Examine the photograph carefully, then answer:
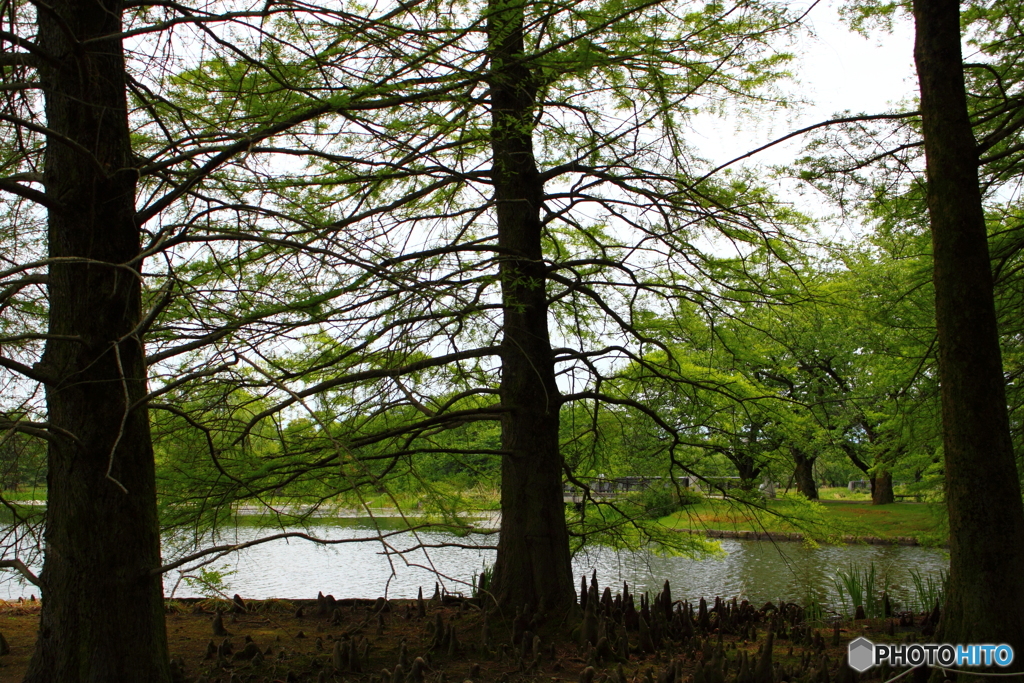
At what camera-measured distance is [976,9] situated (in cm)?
726

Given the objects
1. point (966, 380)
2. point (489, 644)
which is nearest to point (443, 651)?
point (489, 644)

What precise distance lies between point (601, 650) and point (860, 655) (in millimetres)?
2045

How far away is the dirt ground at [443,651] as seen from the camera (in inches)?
201

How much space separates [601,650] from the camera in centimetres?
562

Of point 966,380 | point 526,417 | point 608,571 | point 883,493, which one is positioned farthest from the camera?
point 883,493

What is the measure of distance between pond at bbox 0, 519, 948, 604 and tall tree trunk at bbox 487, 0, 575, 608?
4.92 meters

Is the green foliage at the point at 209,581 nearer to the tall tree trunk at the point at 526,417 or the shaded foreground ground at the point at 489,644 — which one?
the shaded foreground ground at the point at 489,644

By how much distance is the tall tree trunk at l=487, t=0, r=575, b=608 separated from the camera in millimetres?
6398

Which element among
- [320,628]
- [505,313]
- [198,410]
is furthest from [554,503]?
[198,410]

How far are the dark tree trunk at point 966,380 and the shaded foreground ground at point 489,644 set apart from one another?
1015 mm

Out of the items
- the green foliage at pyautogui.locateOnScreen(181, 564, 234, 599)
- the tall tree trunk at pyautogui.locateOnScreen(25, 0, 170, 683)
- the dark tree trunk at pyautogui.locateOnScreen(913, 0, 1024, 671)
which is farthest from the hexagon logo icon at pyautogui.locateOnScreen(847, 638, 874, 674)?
the tall tree trunk at pyautogui.locateOnScreen(25, 0, 170, 683)

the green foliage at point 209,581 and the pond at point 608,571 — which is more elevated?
the green foliage at point 209,581

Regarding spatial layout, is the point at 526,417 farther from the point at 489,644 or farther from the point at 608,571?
the point at 608,571

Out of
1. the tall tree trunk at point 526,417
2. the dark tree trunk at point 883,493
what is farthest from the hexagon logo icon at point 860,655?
the dark tree trunk at point 883,493
